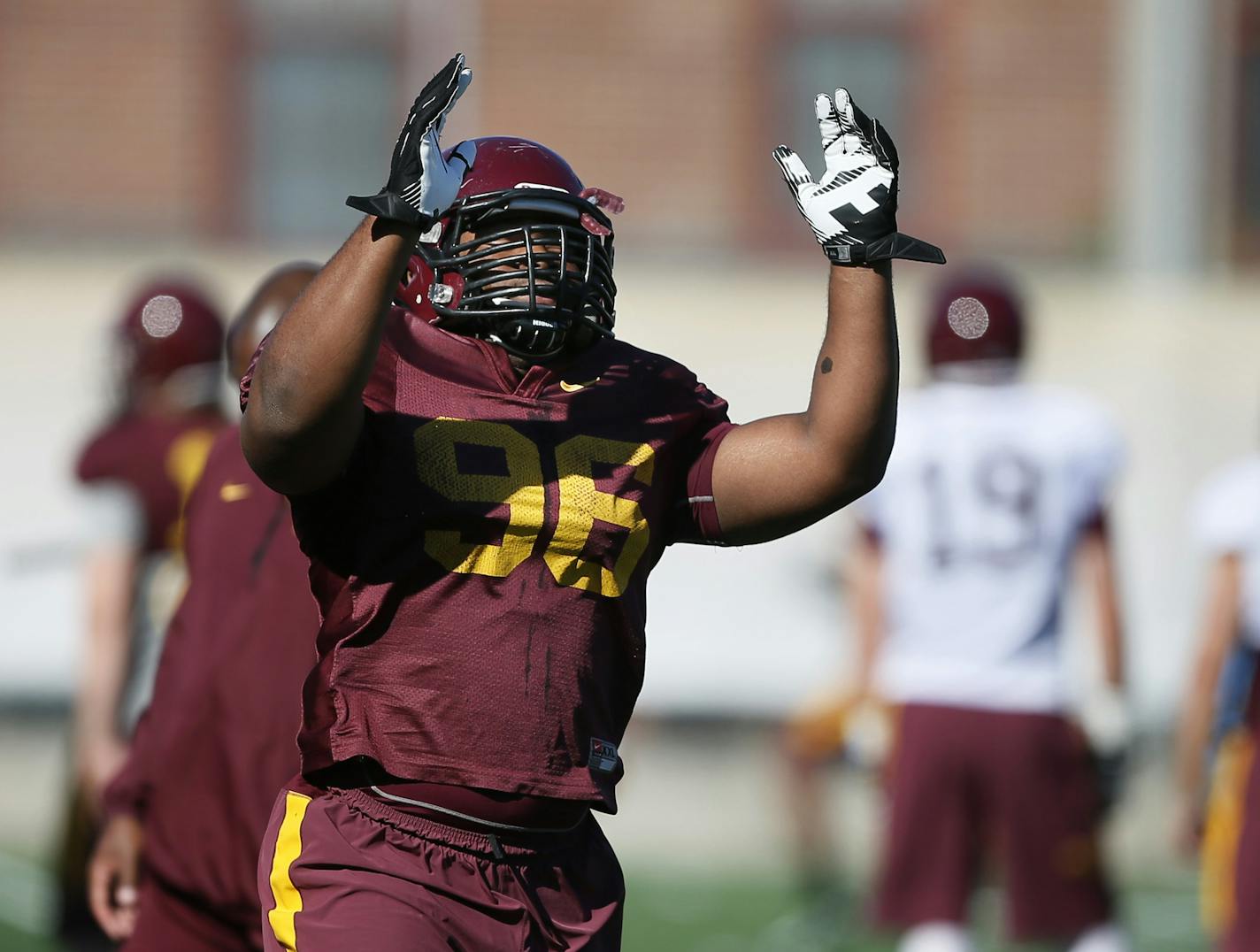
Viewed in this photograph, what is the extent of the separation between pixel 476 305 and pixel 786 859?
6964 mm

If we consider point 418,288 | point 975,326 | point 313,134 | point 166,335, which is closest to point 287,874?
point 418,288

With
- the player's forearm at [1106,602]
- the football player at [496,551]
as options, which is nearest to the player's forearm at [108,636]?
the football player at [496,551]

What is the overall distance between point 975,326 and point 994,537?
0.59m

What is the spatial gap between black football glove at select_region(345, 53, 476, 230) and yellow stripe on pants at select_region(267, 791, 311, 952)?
852mm

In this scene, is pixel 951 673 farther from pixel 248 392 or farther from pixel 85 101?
pixel 85 101

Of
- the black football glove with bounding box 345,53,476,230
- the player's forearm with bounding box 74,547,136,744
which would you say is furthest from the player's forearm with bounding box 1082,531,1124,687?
the black football glove with bounding box 345,53,476,230

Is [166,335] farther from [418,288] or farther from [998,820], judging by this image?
[998,820]

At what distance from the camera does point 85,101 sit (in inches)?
514

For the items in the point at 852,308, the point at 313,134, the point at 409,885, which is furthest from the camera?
the point at 313,134

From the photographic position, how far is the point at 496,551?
273cm

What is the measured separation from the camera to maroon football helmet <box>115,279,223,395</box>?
509 cm

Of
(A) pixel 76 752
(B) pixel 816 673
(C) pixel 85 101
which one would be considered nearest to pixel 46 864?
(A) pixel 76 752

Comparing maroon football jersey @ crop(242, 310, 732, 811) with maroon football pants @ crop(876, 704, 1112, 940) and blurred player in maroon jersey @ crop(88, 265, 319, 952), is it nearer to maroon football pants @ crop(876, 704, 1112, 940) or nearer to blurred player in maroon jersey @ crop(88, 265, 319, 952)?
blurred player in maroon jersey @ crop(88, 265, 319, 952)

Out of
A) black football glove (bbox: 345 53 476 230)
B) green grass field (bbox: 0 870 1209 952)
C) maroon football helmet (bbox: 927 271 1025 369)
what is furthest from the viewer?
green grass field (bbox: 0 870 1209 952)
